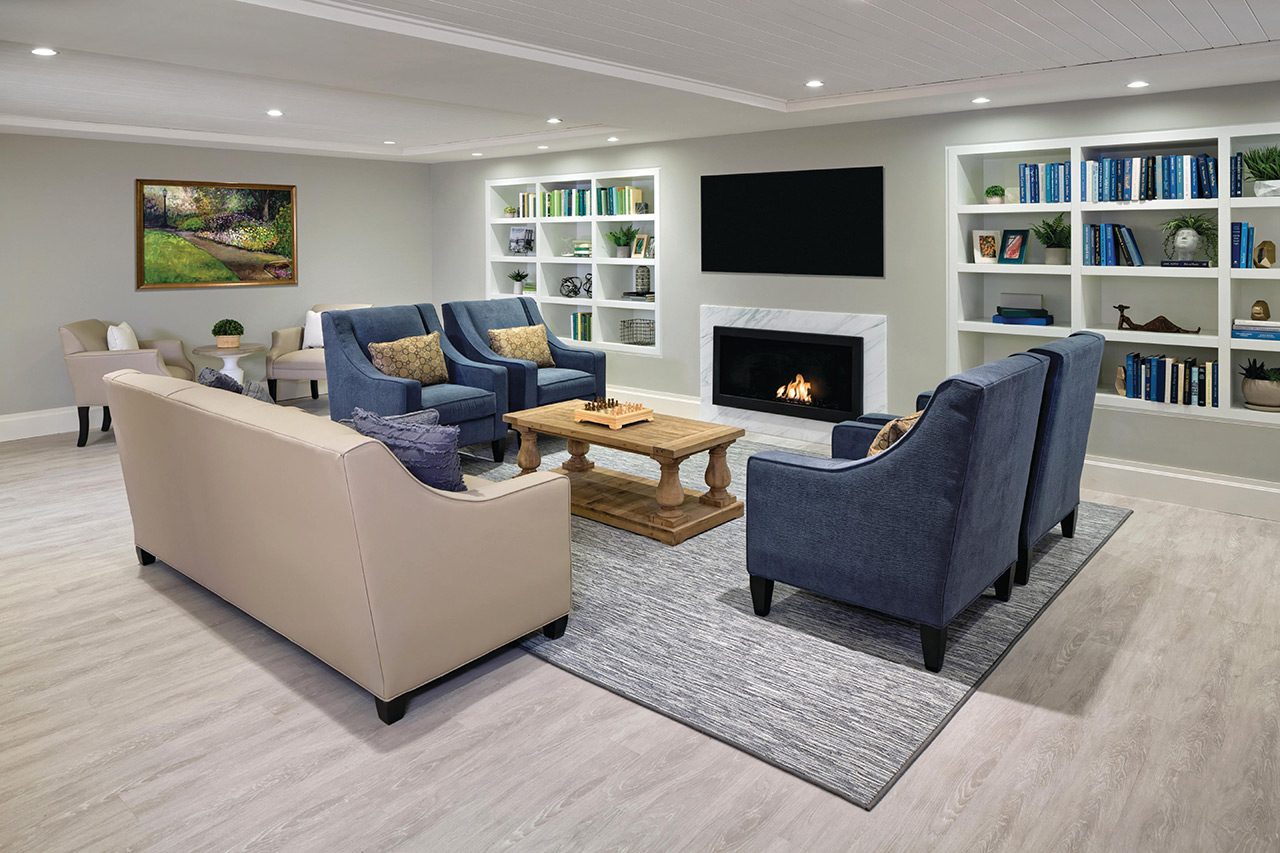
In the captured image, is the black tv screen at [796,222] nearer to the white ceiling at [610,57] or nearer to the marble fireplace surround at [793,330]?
the marble fireplace surround at [793,330]

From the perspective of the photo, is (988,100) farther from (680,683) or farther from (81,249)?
(81,249)

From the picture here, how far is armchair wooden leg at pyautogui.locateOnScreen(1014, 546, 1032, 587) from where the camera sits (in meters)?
3.79

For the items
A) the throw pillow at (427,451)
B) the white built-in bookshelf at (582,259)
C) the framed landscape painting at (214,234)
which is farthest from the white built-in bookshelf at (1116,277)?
the framed landscape painting at (214,234)

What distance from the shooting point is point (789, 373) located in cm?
670

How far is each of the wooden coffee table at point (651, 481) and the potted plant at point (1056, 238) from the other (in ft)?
7.24

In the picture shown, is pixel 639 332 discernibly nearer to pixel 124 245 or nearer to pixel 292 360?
pixel 292 360

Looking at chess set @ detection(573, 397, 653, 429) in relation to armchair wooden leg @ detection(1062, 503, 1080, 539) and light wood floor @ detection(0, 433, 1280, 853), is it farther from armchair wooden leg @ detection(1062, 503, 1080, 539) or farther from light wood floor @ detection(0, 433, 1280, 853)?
armchair wooden leg @ detection(1062, 503, 1080, 539)

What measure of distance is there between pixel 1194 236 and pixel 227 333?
6.80 m

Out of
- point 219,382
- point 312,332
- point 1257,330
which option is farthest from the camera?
point 312,332

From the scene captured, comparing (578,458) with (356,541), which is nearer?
(356,541)

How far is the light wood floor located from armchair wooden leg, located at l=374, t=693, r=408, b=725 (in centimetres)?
3

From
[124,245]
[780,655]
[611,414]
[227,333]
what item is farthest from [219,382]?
[124,245]

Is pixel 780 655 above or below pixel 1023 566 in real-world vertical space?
Result: below

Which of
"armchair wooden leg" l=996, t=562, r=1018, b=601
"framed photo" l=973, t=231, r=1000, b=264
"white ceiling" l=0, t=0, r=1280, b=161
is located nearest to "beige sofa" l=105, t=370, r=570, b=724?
"white ceiling" l=0, t=0, r=1280, b=161
